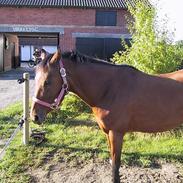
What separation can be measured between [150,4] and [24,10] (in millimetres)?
24294

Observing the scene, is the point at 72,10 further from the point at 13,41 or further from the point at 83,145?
the point at 83,145

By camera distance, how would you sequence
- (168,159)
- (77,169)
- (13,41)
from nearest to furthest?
(77,169)
(168,159)
(13,41)

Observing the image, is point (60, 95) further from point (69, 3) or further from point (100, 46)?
point (69, 3)

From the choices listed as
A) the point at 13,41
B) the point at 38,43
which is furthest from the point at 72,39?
the point at 38,43

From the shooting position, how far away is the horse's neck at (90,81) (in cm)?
458

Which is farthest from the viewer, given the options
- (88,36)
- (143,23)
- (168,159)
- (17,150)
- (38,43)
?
(38,43)

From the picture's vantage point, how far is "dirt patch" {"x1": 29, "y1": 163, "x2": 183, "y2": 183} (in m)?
5.53

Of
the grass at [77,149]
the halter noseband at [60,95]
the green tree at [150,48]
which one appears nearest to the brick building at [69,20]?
the green tree at [150,48]

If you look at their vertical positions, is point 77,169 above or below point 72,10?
below

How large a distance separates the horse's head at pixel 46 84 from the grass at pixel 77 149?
59.0 inches

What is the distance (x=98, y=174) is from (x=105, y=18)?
2774 centimetres

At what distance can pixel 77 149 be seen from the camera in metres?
6.85

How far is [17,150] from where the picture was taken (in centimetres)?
679

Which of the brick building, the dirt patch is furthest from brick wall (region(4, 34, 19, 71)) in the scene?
the dirt patch
